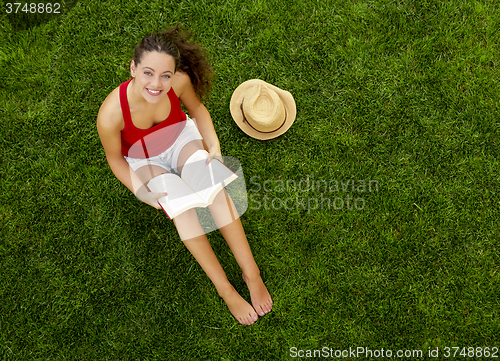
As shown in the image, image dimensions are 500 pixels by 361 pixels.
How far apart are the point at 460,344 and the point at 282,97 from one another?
107 inches

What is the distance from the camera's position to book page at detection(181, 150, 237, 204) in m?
2.39

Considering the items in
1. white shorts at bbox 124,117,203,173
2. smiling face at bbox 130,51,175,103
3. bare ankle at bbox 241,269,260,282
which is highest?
smiling face at bbox 130,51,175,103

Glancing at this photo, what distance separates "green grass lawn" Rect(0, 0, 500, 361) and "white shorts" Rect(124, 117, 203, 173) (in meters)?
0.59

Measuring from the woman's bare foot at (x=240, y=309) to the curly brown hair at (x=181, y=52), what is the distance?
5.53 feet

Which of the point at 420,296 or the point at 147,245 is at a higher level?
the point at 147,245

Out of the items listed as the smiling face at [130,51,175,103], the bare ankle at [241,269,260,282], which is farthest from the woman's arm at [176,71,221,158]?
the bare ankle at [241,269,260,282]

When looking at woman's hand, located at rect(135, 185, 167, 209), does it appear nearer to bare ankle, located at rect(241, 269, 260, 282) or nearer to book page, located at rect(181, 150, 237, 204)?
book page, located at rect(181, 150, 237, 204)

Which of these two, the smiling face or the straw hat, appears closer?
the smiling face

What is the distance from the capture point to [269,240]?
2.95 metres

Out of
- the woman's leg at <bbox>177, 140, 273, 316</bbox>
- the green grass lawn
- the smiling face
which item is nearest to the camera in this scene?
the smiling face

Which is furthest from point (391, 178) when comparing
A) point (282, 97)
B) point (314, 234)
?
point (282, 97)

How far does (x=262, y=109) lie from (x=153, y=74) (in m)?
1.16

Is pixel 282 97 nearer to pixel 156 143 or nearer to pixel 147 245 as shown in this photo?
pixel 156 143

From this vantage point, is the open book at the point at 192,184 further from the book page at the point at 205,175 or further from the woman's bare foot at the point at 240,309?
the woman's bare foot at the point at 240,309
